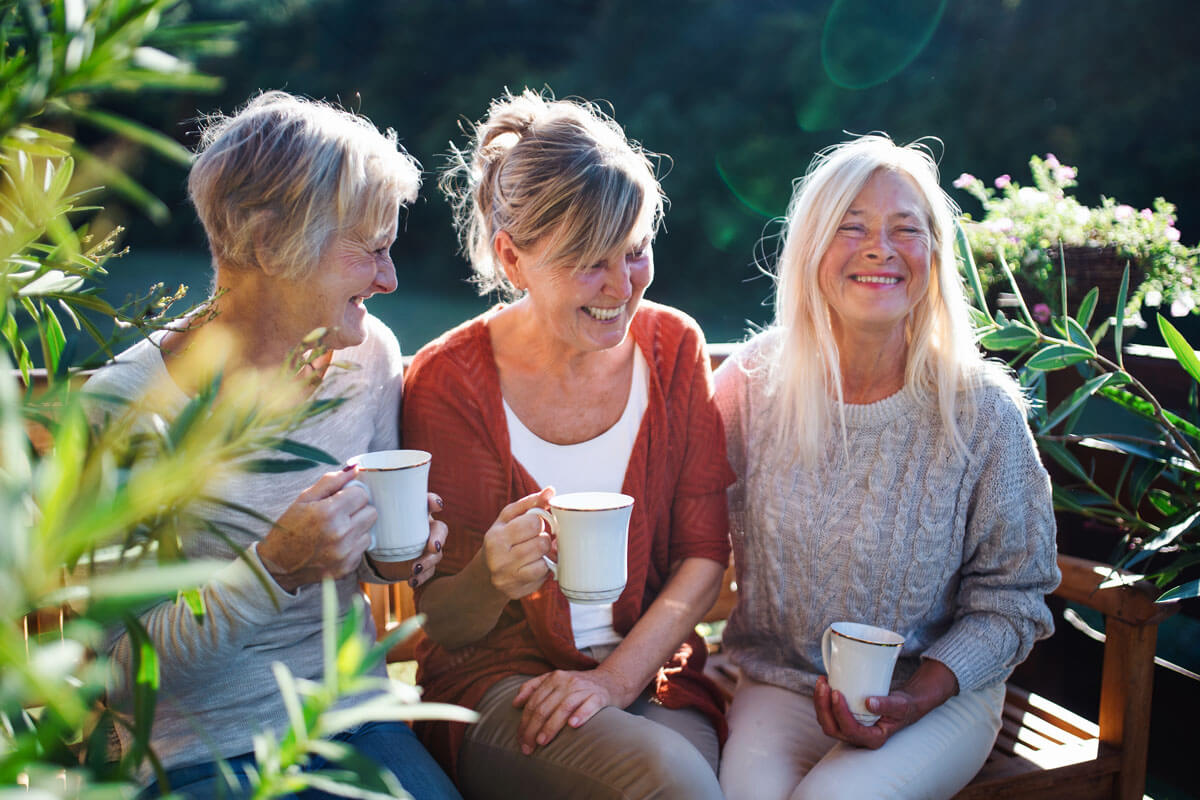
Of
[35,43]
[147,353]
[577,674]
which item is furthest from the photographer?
[577,674]

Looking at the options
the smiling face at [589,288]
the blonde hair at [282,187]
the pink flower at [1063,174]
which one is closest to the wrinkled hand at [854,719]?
the smiling face at [589,288]

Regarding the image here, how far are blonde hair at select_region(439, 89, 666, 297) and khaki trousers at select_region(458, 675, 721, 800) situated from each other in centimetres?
82

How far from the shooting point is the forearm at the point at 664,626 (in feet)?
5.68

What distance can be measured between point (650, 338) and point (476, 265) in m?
0.42

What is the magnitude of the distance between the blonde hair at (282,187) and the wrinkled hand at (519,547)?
21.8 inches

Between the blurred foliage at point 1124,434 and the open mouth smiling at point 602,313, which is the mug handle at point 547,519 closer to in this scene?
the open mouth smiling at point 602,313

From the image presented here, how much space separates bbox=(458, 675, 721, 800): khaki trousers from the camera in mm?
1518

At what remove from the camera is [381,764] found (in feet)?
4.98

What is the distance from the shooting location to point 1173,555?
97.3 inches

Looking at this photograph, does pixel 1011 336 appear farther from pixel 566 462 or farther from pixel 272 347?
pixel 272 347

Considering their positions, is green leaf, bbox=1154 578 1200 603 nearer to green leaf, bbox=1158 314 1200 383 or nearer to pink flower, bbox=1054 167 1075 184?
green leaf, bbox=1158 314 1200 383

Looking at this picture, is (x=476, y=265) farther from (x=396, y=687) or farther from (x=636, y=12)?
(x=636, y=12)

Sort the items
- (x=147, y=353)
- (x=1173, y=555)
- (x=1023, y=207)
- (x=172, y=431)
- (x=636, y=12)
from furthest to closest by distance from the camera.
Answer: (x=636, y=12) < (x=1023, y=207) < (x=1173, y=555) < (x=147, y=353) < (x=172, y=431)

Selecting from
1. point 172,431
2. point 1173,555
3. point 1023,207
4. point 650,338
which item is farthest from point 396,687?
point 1023,207
